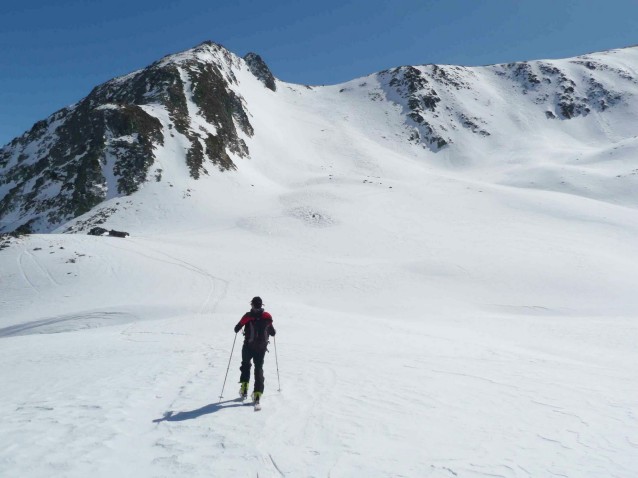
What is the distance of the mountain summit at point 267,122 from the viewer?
55.0m

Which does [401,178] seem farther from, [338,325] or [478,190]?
[338,325]

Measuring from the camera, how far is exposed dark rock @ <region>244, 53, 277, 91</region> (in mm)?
116706

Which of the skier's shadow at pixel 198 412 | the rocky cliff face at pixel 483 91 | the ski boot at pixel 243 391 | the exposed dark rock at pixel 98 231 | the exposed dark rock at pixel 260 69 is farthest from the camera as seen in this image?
the exposed dark rock at pixel 260 69

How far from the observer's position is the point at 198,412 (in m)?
8.17

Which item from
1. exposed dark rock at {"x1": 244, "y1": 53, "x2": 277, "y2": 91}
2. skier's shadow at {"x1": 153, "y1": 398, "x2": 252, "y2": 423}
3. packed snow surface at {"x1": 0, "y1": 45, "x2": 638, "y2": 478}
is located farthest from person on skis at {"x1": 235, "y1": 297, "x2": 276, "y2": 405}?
exposed dark rock at {"x1": 244, "y1": 53, "x2": 277, "y2": 91}

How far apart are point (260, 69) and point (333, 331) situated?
112276mm

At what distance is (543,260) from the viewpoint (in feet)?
114

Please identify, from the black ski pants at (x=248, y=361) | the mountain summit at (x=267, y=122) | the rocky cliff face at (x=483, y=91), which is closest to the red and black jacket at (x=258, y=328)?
the black ski pants at (x=248, y=361)

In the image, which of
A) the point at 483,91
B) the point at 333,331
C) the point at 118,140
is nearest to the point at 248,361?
the point at 333,331

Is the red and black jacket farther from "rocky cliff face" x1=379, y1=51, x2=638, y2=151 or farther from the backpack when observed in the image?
"rocky cliff face" x1=379, y1=51, x2=638, y2=151

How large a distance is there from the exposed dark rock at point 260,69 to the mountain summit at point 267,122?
0.36 metres

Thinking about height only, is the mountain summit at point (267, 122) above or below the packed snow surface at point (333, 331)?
above

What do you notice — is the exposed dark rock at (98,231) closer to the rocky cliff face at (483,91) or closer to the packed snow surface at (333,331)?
the packed snow surface at (333,331)

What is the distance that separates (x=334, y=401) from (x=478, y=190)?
58093 mm
